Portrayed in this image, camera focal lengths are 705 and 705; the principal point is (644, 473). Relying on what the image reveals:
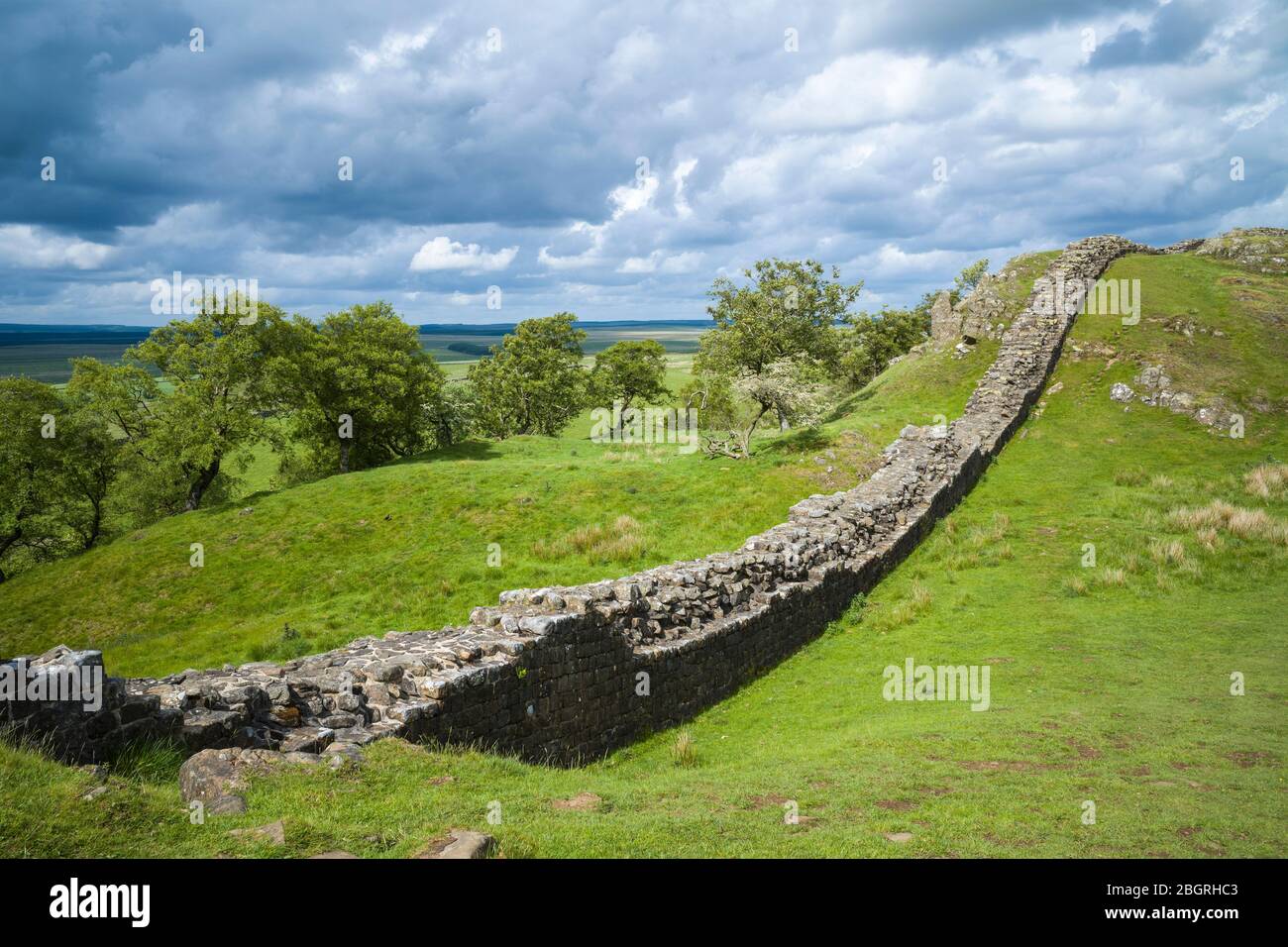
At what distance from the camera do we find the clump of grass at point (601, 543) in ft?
74.0

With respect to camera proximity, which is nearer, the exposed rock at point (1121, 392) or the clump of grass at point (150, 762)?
the clump of grass at point (150, 762)

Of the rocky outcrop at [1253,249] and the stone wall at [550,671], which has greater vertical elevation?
the rocky outcrop at [1253,249]

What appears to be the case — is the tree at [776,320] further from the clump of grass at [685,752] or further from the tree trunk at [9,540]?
the tree trunk at [9,540]

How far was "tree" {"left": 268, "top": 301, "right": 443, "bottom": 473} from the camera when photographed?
136 feet

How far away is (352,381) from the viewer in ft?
138

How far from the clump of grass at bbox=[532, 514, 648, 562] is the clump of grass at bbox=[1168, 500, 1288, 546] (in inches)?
624

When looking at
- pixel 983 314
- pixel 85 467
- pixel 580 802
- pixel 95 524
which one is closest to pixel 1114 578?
pixel 580 802

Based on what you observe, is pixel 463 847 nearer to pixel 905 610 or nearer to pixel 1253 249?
pixel 905 610

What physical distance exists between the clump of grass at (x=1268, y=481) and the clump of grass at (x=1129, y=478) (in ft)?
9.34

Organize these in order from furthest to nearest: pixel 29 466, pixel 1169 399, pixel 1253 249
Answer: pixel 1253 249, pixel 29 466, pixel 1169 399

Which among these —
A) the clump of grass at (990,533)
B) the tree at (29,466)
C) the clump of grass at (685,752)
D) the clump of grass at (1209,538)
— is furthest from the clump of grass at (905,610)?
the tree at (29,466)

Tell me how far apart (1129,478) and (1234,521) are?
19.3ft

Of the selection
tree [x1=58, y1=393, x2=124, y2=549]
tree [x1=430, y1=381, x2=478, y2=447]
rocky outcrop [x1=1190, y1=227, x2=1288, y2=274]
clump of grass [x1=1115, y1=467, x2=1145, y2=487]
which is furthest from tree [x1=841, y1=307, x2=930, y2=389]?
tree [x1=58, y1=393, x2=124, y2=549]
